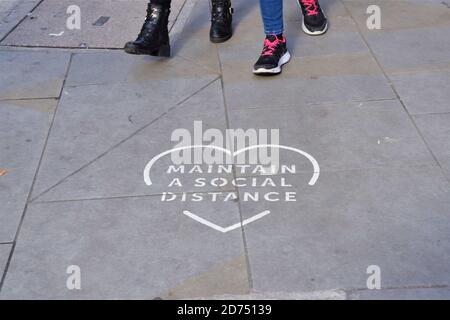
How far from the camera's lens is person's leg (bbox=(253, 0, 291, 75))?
19.1ft

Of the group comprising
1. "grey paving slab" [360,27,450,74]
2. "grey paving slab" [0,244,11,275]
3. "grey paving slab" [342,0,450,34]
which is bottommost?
"grey paving slab" [342,0,450,34]

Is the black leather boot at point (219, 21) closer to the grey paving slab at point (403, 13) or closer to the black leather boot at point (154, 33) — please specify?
the black leather boot at point (154, 33)

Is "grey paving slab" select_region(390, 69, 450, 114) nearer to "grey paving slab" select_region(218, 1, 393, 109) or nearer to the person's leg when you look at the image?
"grey paving slab" select_region(218, 1, 393, 109)

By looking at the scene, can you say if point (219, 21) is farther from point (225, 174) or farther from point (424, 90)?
point (225, 174)

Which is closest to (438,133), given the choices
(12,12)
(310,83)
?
(310,83)

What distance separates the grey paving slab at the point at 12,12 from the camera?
7002 mm

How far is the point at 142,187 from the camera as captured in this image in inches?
175

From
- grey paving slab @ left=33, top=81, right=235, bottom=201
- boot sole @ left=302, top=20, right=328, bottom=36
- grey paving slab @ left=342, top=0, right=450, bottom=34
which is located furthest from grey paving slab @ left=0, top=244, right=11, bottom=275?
grey paving slab @ left=342, top=0, right=450, bottom=34

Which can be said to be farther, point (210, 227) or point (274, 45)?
point (274, 45)

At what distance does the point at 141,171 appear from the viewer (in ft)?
15.1

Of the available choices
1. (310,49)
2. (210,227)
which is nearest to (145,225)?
(210,227)

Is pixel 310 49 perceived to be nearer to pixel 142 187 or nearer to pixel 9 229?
pixel 142 187

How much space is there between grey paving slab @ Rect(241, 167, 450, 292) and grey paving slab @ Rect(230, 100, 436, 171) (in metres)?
0.14
